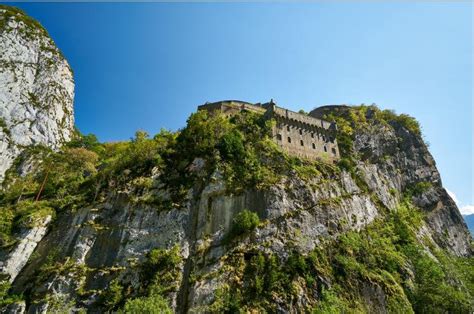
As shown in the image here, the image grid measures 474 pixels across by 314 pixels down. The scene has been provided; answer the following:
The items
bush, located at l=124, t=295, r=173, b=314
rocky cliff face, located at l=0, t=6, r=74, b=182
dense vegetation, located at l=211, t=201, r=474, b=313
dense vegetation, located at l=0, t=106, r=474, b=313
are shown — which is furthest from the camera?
rocky cliff face, located at l=0, t=6, r=74, b=182

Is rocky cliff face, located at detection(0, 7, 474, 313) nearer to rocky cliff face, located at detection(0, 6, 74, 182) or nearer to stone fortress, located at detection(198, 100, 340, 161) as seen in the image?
rocky cliff face, located at detection(0, 6, 74, 182)

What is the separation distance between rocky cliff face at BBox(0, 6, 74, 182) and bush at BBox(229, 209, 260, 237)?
35.0 metres

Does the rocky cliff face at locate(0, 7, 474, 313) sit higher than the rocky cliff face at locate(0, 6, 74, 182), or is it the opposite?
the rocky cliff face at locate(0, 6, 74, 182)

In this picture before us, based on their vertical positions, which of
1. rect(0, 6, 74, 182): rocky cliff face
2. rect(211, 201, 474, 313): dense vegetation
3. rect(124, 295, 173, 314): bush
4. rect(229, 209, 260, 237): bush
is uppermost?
rect(0, 6, 74, 182): rocky cliff face

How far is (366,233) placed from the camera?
37.7 metres

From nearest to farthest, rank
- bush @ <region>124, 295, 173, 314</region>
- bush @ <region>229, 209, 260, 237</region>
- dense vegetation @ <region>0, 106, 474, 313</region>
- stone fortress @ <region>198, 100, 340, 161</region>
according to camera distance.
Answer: bush @ <region>124, 295, 173, 314</region> < dense vegetation @ <region>0, 106, 474, 313</region> < bush @ <region>229, 209, 260, 237</region> < stone fortress @ <region>198, 100, 340, 161</region>

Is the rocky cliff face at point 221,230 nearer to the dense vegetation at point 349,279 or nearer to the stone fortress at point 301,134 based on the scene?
the dense vegetation at point 349,279

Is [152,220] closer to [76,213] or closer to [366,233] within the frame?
[76,213]

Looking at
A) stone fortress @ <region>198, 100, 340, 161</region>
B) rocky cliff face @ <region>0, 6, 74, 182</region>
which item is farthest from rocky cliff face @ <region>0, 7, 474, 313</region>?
stone fortress @ <region>198, 100, 340, 161</region>

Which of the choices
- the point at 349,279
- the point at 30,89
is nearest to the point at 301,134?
the point at 349,279

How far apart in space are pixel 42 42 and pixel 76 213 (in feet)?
145

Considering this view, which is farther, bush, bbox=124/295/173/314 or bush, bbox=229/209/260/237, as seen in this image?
bush, bbox=229/209/260/237

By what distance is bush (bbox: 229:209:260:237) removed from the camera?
3231 centimetres

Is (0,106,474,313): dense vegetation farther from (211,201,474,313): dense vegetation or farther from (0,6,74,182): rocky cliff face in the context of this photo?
(0,6,74,182): rocky cliff face
